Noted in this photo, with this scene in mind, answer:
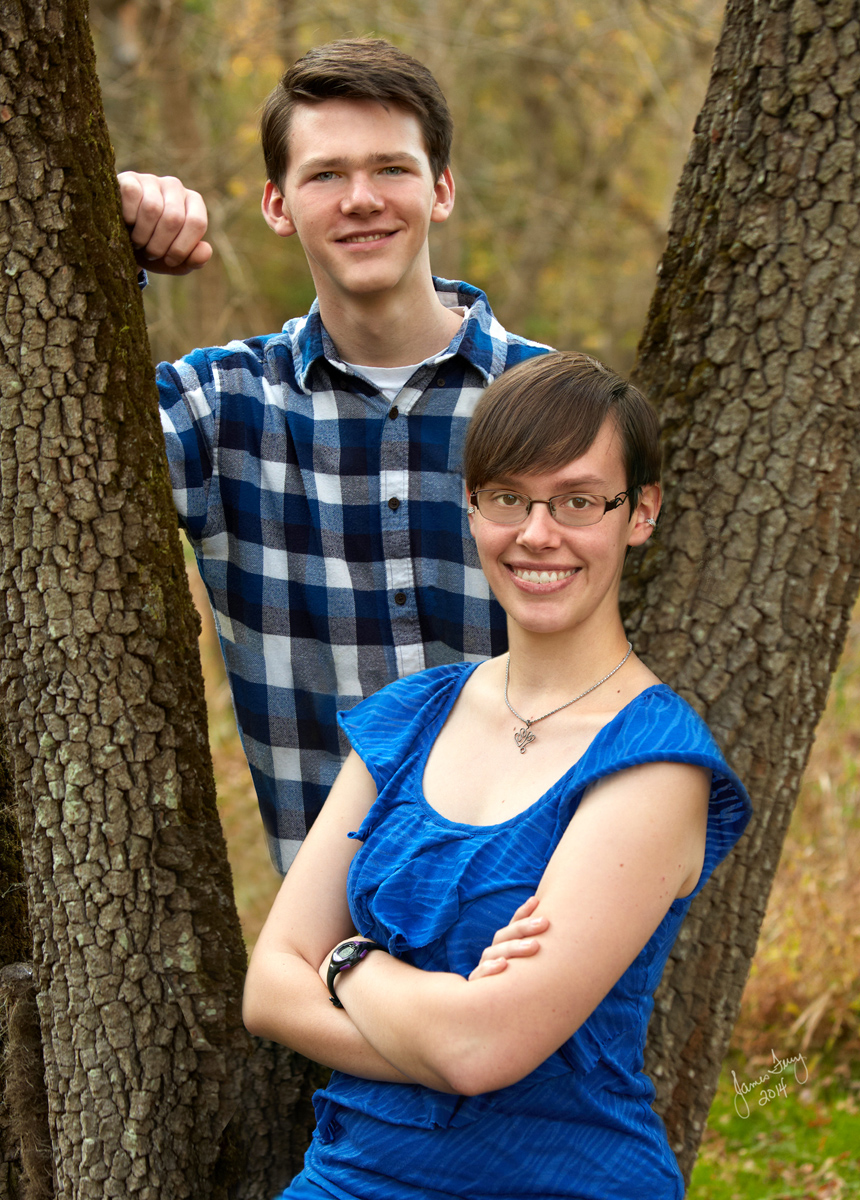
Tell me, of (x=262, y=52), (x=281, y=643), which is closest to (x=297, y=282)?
(x=262, y=52)

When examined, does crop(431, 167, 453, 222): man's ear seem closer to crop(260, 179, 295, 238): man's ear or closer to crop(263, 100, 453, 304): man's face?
crop(263, 100, 453, 304): man's face

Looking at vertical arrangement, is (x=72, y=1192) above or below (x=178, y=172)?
below

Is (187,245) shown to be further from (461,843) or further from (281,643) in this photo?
(461,843)

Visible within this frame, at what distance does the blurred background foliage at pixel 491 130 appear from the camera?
29.0 ft

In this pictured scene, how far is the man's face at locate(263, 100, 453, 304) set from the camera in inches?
84.5

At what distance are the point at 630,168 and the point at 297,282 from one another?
4860 mm

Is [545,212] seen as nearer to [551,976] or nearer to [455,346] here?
[455,346]

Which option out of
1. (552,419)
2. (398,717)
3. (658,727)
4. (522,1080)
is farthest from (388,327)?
(522,1080)

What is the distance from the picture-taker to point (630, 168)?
47.6 feet

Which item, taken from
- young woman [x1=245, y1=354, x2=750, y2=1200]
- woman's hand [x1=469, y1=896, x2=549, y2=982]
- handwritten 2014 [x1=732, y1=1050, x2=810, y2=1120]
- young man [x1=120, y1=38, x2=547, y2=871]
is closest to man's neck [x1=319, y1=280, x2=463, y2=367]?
young man [x1=120, y1=38, x2=547, y2=871]

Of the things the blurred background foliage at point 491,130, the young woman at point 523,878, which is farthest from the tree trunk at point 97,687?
the blurred background foliage at point 491,130

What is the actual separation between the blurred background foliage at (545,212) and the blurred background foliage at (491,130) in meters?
0.03

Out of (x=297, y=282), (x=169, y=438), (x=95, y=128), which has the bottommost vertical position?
(x=297, y=282)

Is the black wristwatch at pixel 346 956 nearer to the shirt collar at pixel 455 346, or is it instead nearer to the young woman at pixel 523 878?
the young woman at pixel 523 878
